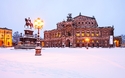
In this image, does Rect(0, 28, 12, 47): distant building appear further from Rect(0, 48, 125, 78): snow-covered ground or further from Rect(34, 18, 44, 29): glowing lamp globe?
Rect(0, 48, 125, 78): snow-covered ground

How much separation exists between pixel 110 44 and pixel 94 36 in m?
8.76

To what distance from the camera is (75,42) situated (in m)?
71.9

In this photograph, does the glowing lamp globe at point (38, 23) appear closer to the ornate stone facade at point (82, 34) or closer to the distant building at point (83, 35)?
the distant building at point (83, 35)

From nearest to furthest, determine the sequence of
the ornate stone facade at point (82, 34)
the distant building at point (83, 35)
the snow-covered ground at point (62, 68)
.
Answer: the snow-covered ground at point (62, 68) → the distant building at point (83, 35) → the ornate stone facade at point (82, 34)

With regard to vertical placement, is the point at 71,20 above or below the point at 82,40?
above

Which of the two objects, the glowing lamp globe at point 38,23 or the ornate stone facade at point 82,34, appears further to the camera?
the ornate stone facade at point 82,34

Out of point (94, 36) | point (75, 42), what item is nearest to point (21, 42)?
point (75, 42)

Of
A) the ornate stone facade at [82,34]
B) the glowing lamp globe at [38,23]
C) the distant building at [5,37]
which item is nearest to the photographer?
the glowing lamp globe at [38,23]

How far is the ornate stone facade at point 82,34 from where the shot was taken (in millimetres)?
69275

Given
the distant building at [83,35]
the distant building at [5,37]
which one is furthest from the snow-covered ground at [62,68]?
the distant building at [5,37]

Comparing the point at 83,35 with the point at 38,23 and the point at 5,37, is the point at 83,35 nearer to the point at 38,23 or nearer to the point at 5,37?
the point at 5,37

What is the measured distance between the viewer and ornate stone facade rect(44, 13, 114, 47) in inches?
2727

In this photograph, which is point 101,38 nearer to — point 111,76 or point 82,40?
point 82,40

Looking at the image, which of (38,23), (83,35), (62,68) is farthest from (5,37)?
(62,68)
